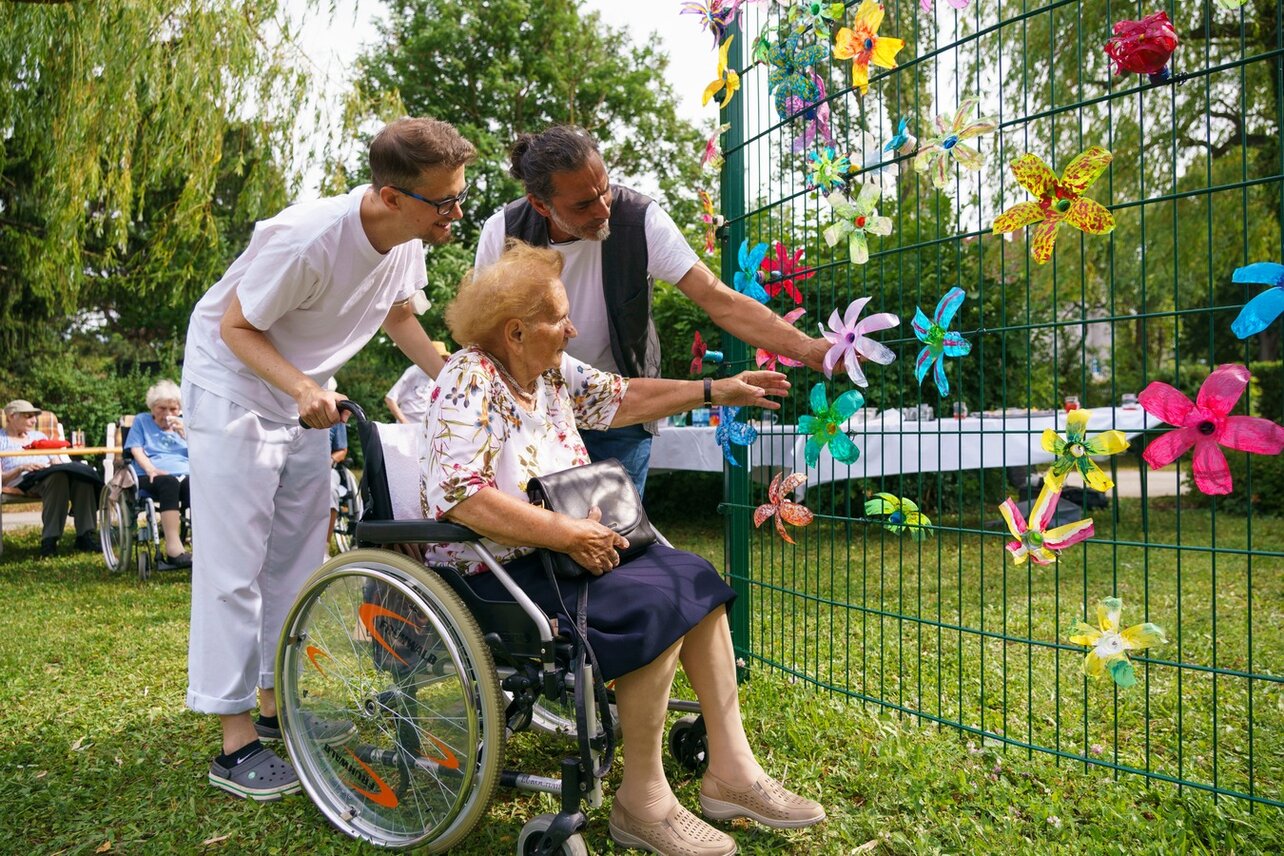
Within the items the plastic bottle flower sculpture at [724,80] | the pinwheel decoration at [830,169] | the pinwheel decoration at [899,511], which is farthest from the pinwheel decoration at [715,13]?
the pinwheel decoration at [899,511]

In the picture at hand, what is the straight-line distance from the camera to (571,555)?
1.89m

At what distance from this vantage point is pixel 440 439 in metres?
1.96

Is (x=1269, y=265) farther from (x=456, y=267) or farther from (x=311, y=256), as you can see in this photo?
(x=456, y=267)

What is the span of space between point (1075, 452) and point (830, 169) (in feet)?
3.32

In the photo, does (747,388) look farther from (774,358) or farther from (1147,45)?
(1147,45)

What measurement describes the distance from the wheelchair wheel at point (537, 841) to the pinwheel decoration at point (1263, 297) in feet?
4.98

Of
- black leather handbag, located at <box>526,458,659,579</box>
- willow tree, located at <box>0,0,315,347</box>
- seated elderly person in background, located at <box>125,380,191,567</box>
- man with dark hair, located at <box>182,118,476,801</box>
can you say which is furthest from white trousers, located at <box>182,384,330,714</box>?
willow tree, located at <box>0,0,315,347</box>

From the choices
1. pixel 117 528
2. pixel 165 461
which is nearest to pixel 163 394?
pixel 165 461

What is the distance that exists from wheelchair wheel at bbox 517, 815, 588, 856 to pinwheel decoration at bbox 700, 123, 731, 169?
2.11m

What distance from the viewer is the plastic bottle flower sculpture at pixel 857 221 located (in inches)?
95.7

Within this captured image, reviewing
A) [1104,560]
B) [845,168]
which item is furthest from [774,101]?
[1104,560]

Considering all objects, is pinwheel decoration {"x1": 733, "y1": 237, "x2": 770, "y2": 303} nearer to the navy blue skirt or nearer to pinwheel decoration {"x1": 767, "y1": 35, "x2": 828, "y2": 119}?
pinwheel decoration {"x1": 767, "y1": 35, "x2": 828, "y2": 119}

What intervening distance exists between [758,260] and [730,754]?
1.53 meters

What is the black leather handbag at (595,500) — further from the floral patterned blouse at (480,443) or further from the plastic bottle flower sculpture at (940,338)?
the plastic bottle flower sculpture at (940,338)
